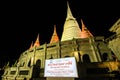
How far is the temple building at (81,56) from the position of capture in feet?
30.1

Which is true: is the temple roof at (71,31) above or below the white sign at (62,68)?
above

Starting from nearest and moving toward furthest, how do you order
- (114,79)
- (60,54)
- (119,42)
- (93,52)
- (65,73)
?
(65,73)
(114,79)
(119,42)
(93,52)
(60,54)

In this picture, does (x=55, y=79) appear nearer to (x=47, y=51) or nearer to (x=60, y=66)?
(x=60, y=66)

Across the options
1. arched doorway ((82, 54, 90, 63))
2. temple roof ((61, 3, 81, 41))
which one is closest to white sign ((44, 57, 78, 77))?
arched doorway ((82, 54, 90, 63))

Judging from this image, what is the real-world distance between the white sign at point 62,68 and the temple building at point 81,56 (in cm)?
32

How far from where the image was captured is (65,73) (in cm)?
670

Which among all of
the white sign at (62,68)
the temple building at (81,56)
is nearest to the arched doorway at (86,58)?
the temple building at (81,56)

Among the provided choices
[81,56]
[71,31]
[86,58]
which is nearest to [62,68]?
[81,56]

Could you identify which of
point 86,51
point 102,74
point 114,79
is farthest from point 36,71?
point 86,51

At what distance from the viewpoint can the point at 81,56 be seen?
55.8 ft

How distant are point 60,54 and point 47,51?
285cm

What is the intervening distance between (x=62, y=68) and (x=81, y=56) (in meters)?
10.6

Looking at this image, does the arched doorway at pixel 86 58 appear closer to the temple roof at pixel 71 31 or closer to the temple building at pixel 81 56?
the temple building at pixel 81 56

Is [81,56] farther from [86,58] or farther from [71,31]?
[71,31]
